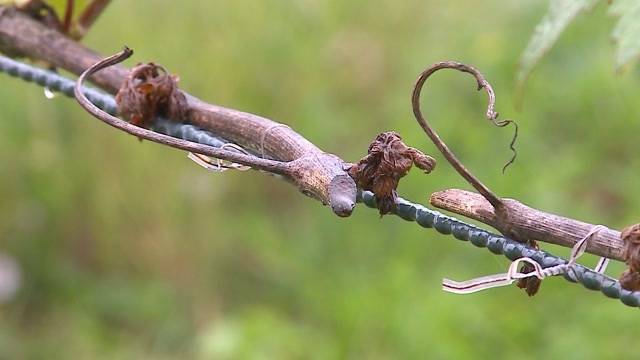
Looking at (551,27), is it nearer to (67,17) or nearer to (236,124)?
(236,124)

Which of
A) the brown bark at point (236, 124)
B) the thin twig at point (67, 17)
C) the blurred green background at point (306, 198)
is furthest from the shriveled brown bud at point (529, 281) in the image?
the blurred green background at point (306, 198)

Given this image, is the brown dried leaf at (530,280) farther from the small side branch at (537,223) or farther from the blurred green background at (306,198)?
the blurred green background at (306,198)

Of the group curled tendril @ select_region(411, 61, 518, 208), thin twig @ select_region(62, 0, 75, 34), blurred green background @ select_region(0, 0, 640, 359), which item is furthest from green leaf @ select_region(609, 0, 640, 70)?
blurred green background @ select_region(0, 0, 640, 359)

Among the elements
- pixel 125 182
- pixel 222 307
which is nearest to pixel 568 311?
pixel 222 307

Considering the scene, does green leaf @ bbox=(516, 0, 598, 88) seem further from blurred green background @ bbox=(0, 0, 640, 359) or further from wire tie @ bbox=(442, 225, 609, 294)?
blurred green background @ bbox=(0, 0, 640, 359)

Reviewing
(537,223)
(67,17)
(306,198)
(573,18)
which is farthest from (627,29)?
(306,198)

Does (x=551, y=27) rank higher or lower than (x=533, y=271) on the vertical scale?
higher
